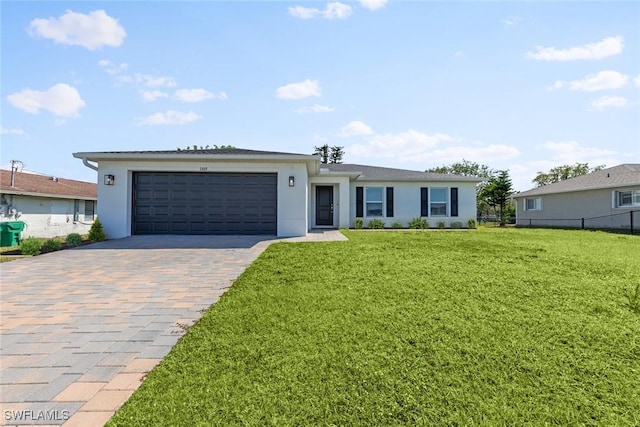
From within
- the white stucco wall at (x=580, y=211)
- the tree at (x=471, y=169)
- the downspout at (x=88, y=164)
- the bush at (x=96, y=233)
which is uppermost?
the tree at (x=471, y=169)

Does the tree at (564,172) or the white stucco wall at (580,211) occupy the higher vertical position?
the tree at (564,172)

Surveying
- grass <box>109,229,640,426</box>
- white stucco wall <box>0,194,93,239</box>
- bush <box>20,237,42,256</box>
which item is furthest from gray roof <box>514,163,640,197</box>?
white stucco wall <box>0,194,93,239</box>

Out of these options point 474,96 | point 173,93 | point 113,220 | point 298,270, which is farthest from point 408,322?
point 173,93

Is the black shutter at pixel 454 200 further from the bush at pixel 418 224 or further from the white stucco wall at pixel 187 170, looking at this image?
the white stucco wall at pixel 187 170

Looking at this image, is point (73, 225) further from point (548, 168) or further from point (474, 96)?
point (548, 168)

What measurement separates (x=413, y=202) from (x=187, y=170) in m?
10.9

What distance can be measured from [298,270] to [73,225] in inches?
767

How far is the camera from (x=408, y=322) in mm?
3100

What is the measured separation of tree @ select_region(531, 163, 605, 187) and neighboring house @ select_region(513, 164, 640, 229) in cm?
1836

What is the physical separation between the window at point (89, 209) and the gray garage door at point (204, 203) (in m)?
12.5

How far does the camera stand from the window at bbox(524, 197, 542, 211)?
2140 centimetres

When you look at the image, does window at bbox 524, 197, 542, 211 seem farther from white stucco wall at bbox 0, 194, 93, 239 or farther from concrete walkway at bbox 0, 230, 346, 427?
white stucco wall at bbox 0, 194, 93, 239

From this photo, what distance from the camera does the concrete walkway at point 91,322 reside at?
79.4 inches

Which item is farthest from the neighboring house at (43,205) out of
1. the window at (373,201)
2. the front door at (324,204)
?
the window at (373,201)
